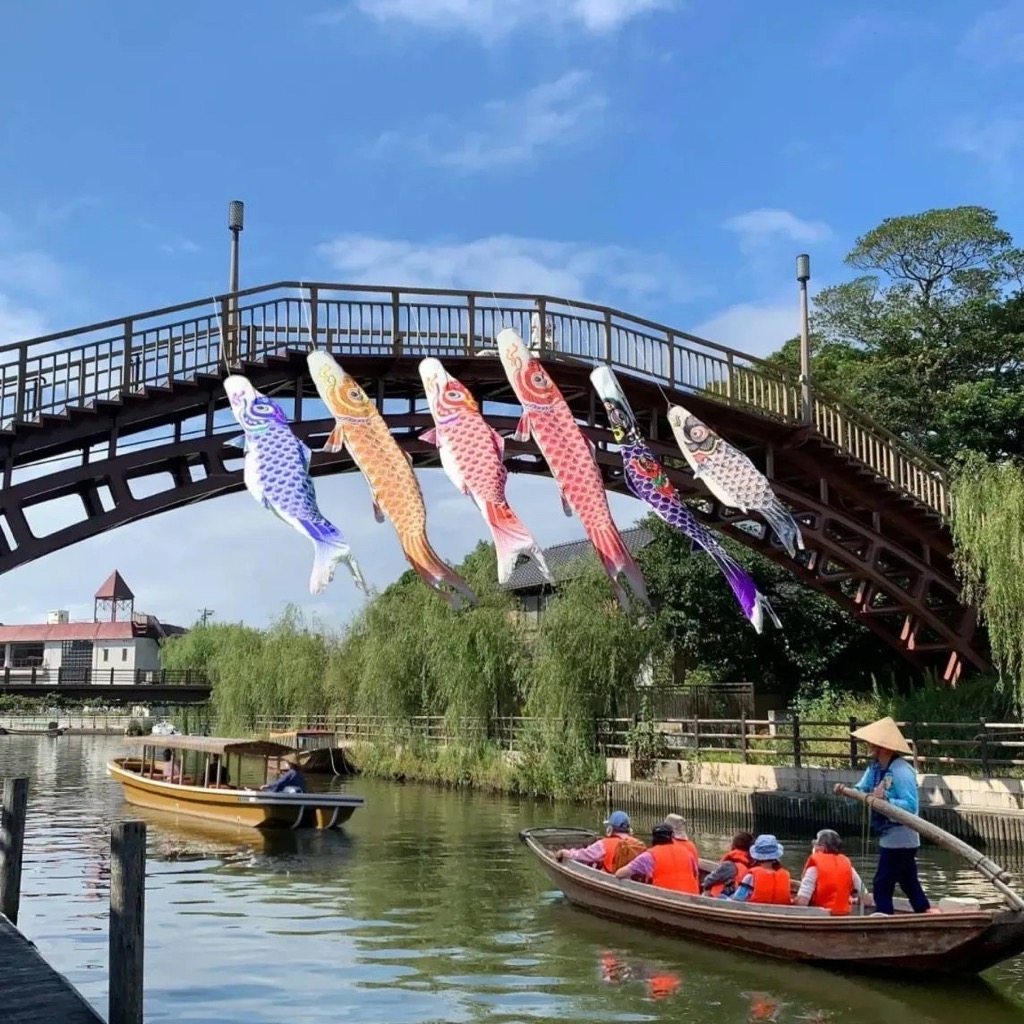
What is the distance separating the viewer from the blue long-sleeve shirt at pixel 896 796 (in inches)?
382

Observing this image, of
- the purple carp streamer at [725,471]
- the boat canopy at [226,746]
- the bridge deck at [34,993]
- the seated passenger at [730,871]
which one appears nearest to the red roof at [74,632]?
the boat canopy at [226,746]

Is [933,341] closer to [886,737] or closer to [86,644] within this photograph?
[886,737]

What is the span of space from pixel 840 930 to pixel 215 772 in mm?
16388

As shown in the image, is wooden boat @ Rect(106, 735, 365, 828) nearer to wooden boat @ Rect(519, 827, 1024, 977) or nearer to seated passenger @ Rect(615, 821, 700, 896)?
seated passenger @ Rect(615, 821, 700, 896)

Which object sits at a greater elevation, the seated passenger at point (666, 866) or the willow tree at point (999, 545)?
the willow tree at point (999, 545)

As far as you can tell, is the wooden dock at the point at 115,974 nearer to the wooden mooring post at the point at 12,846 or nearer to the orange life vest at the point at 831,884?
the wooden mooring post at the point at 12,846

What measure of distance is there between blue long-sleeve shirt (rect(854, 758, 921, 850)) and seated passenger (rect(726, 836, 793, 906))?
1191mm

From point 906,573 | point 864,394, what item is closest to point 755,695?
point 906,573

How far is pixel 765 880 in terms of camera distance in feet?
35.1

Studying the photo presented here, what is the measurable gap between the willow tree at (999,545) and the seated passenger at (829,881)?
10.0m

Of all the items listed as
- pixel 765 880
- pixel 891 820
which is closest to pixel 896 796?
pixel 891 820

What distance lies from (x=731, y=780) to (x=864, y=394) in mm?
14821

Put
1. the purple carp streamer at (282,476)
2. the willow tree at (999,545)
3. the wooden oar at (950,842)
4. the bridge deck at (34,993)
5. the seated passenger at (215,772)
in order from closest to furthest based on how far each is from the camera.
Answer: the bridge deck at (34,993)
the wooden oar at (950,842)
the purple carp streamer at (282,476)
the willow tree at (999,545)
the seated passenger at (215,772)

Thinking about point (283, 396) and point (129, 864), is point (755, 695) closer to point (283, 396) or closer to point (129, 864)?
point (283, 396)
